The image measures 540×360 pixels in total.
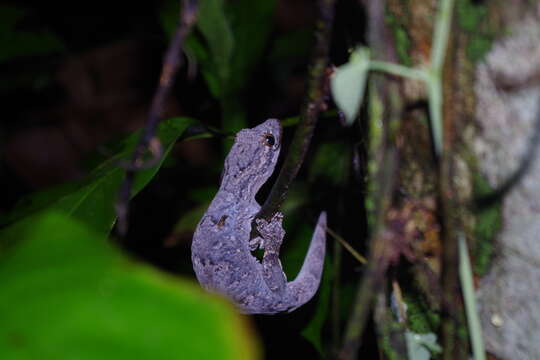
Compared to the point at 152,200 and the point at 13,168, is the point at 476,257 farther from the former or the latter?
the point at 13,168

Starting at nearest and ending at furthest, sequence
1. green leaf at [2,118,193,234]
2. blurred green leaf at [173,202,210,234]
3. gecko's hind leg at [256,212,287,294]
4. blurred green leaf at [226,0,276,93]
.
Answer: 1. green leaf at [2,118,193,234]
2. gecko's hind leg at [256,212,287,294]
3. blurred green leaf at [173,202,210,234]
4. blurred green leaf at [226,0,276,93]

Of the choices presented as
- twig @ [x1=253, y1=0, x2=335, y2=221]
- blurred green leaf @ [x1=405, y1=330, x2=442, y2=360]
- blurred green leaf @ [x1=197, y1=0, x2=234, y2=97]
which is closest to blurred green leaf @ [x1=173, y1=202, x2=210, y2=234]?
blurred green leaf @ [x1=197, y1=0, x2=234, y2=97]

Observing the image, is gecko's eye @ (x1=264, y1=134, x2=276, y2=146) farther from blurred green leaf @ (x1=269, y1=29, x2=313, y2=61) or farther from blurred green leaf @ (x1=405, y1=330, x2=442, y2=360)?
blurred green leaf @ (x1=269, y1=29, x2=313, y2=61)

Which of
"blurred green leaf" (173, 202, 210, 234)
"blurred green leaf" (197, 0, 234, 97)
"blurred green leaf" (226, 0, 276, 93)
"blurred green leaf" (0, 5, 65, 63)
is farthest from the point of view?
"blurred green leaf" (0, 5, 65, 63)

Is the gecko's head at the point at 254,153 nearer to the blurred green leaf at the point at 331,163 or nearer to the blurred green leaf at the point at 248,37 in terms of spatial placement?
the blurred green leaf at the point at 331,163

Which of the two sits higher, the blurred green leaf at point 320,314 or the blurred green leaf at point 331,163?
the blurred green leaf at point 331,163

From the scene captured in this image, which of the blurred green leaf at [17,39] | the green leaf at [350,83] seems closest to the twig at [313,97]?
the green leaf at [350,83]

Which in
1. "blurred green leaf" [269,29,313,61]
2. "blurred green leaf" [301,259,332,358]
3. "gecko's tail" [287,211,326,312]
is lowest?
"blurred green leaf" [301,259,332,358]

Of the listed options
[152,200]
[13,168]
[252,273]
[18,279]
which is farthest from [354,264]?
[13,168]
